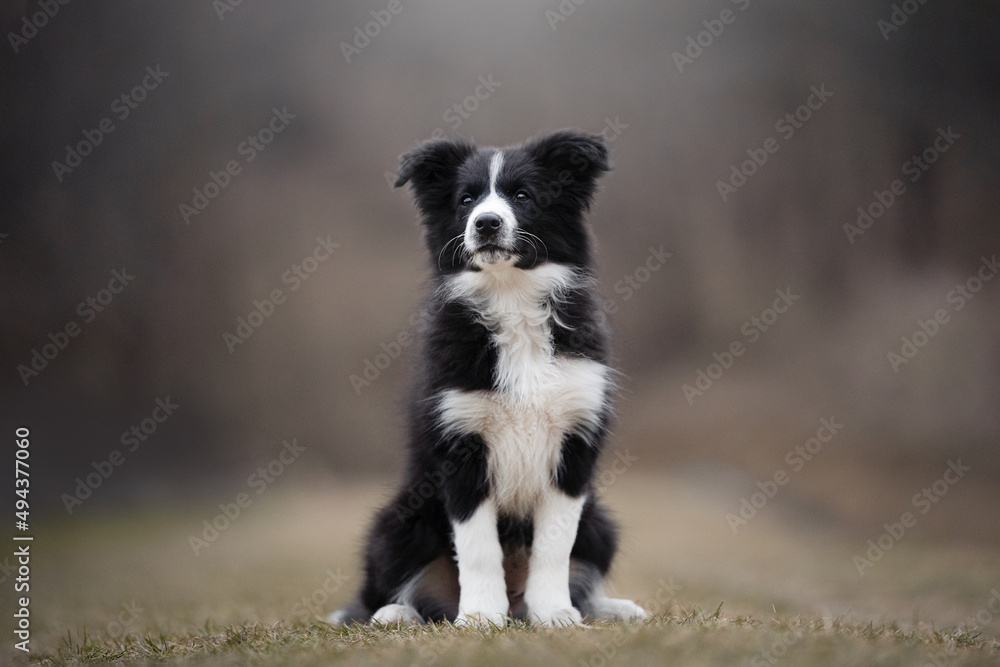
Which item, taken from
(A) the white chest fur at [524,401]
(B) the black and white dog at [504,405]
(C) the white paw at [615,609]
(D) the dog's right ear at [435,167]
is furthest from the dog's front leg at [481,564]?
(D) the dog's right ear at [435,167]

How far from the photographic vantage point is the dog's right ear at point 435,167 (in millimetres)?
3570

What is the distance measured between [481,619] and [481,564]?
19cm

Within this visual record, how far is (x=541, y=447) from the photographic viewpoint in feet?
11.0

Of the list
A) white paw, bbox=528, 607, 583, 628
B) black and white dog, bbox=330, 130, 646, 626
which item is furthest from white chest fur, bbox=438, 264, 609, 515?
white paw, bbox=528, 607, 583, 628

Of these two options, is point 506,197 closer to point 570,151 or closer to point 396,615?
point 570,151

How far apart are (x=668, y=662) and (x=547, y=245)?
1586 mm

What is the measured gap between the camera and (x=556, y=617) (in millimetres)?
3283

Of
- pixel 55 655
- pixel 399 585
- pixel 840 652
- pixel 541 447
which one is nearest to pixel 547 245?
pixel 541 447

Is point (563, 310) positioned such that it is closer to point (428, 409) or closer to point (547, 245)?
point (547, 245)

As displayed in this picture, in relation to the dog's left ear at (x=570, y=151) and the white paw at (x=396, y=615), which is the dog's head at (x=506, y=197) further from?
the white paw at (x=396, y=615)

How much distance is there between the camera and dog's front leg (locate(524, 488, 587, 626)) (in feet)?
11.0

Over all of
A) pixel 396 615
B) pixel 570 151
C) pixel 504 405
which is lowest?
pixel 396 615

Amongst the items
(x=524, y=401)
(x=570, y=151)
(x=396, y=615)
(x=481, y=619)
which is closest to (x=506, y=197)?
(x=570, y=151)

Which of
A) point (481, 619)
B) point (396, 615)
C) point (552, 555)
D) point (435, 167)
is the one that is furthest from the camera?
point (435, 167)
